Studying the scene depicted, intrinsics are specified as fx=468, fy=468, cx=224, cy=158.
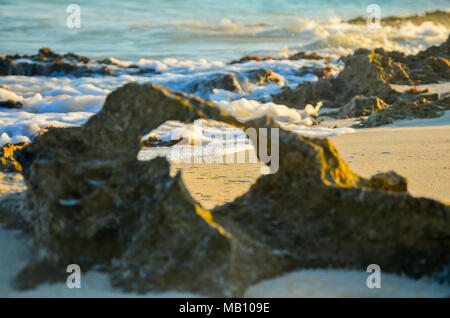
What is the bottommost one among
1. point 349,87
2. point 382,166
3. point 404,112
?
point 382,166

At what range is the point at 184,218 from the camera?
2.18 meters

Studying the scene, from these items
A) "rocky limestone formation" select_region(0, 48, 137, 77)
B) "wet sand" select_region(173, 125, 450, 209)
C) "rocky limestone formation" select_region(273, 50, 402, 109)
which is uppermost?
"rocky limestone formation" select_region(0, 48, 137, 77)

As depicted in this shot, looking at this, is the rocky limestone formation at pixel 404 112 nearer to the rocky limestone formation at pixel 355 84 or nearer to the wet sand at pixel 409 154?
the wet sand at pixel 409 154

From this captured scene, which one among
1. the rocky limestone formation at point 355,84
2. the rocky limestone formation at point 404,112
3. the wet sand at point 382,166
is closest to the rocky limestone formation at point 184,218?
the wet sand at point 382,166

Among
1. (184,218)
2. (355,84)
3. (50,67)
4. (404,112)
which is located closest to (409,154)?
(184,218)

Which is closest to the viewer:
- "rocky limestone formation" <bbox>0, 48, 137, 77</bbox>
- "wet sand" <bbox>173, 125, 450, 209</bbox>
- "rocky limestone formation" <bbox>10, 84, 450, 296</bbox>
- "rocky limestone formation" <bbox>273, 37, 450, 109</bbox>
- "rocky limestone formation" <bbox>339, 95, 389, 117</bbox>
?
"rocky limestone formation" <bbox>10, 84, 450, 296</bbox>

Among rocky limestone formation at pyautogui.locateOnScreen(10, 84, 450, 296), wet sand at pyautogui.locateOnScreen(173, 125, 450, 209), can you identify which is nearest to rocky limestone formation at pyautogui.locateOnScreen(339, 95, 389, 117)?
wet sand at pyautogui.locateOnScreen(173, 125, 450, 209)

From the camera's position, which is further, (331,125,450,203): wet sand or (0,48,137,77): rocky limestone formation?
(0,48,137,77): rocky limestone formation

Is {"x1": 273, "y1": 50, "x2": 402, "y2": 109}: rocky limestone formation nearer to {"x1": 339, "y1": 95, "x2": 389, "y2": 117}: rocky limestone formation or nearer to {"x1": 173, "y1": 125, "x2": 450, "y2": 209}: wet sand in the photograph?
{"x1": 339, "y1": 95, "x2": 389, "y2": 117}: rocky limestone formation

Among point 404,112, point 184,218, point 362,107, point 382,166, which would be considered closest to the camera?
point 184,218

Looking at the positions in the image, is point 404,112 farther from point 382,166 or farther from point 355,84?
point 382,166

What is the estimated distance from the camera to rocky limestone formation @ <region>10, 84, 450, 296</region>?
7.04 ft
